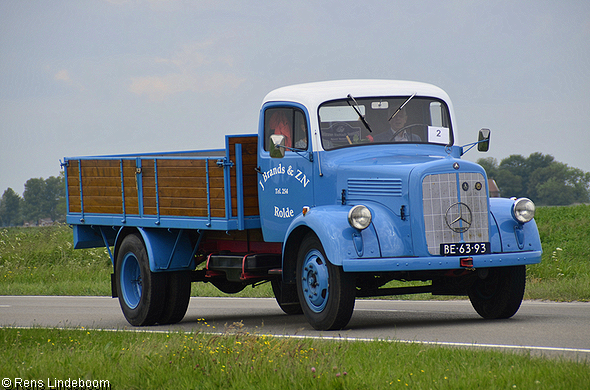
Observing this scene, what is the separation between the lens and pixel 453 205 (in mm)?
9094

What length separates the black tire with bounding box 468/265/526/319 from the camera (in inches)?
389

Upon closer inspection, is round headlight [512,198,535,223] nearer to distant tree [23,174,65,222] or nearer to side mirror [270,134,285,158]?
side mirror [270,134,285,158]

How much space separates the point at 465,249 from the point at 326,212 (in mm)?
1542

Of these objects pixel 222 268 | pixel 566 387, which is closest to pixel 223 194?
pixel 222 268

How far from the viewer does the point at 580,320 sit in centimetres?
976

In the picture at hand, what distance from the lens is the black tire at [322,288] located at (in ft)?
29.1

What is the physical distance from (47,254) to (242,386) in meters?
19.1

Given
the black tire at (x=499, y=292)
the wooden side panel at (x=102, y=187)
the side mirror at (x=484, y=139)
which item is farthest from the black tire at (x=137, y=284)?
the side mirror at (x=484, y=139)

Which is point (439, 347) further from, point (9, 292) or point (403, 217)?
point (9, 292)

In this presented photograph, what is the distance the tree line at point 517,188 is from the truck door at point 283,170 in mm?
71960

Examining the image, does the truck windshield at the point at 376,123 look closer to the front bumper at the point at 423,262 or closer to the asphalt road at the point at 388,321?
the front bumper at the point at 423,262

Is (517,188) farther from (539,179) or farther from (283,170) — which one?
(283,170)

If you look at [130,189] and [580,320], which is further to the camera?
[130,189]

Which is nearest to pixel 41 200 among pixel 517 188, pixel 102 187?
pixel 517 188
